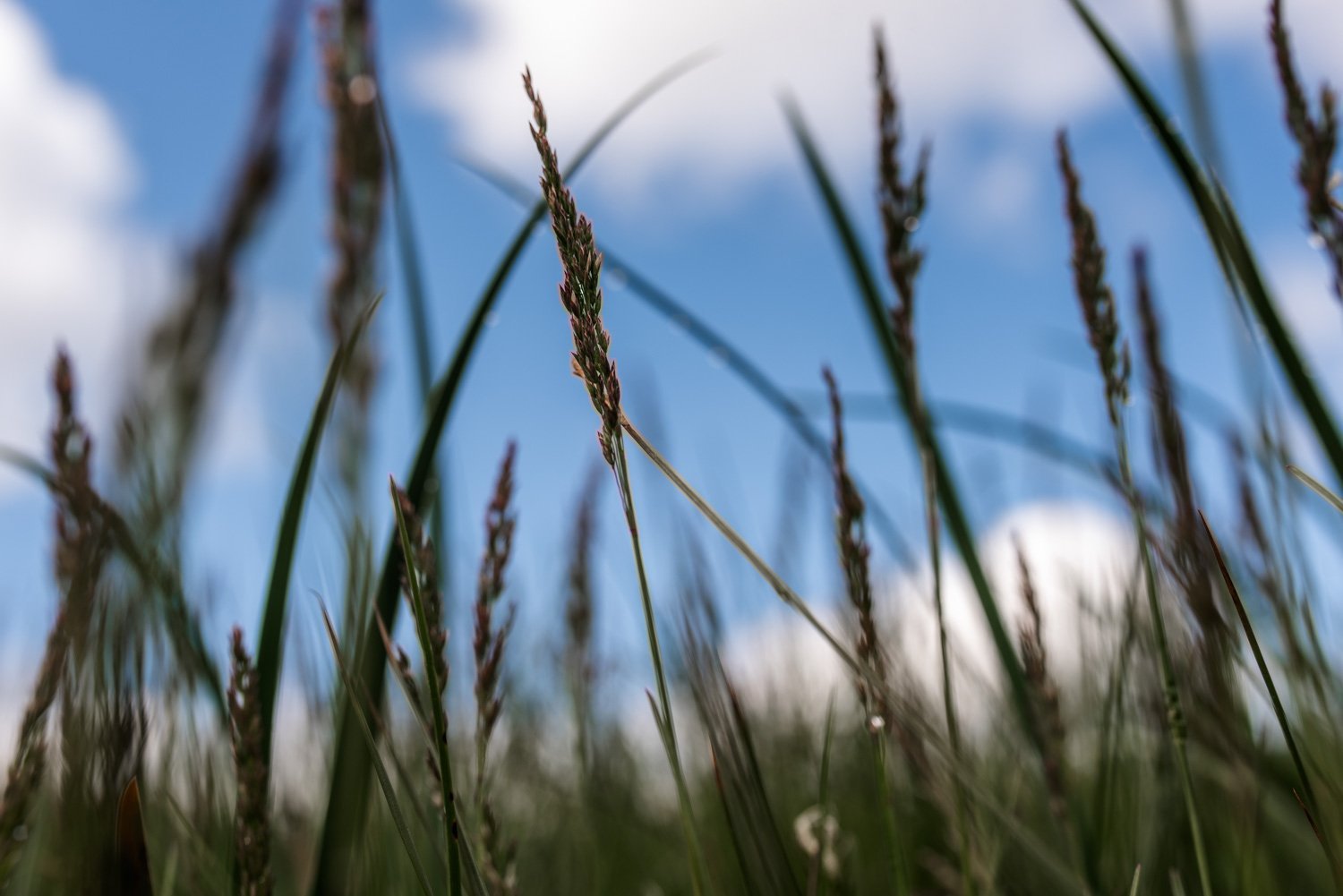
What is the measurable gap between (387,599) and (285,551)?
0.11 meters

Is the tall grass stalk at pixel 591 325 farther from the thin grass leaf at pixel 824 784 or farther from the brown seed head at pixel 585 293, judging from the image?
the thin grass leaf at pixel 824 784

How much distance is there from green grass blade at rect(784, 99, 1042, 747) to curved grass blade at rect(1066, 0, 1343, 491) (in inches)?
14.0

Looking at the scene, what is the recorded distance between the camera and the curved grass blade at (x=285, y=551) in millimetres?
947

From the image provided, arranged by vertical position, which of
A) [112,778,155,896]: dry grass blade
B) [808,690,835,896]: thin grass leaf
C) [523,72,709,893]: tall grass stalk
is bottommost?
[808,690,835,896]: thin grass leaf

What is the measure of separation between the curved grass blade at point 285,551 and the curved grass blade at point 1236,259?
867mm

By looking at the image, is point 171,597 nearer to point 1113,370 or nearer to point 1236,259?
point 1113,370

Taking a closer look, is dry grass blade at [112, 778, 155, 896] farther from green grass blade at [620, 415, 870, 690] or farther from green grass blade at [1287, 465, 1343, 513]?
green grass blade at [1287, 465, 1343, 513]

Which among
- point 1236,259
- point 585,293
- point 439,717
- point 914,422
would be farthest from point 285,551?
point 1236,259

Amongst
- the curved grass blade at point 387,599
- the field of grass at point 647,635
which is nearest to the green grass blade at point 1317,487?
the field of grass at point 647,635

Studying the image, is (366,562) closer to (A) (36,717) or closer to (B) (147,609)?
(B) (147,609)

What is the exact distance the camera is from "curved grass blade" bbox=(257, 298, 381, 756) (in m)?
0.95

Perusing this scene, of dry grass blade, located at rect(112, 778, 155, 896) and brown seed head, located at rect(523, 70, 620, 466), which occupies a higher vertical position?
brown seed head, located at rect(523, 70, 620, 466)

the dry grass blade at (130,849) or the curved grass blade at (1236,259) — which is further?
the curved grass blade at (1236,259)

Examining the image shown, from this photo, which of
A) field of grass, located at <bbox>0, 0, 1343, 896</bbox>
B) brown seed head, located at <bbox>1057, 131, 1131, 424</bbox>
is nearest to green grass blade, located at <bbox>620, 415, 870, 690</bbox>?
field of grass, located at <bbox>0, 0, 1343, 896</bbox>
